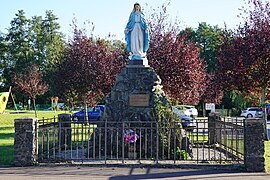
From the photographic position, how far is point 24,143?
36.1 feet

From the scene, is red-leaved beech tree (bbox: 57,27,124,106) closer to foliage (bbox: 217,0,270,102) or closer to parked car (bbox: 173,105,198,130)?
parked car (bbox: 173,105,198,130)

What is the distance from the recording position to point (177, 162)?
11195 millimetres

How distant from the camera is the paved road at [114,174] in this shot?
31.3 feet

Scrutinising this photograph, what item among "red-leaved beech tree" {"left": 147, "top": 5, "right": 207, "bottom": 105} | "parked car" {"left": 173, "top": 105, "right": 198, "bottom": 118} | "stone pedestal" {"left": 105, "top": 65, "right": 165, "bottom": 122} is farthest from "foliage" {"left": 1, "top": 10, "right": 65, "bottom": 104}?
"stone pedestal" {"left": 105, "top": 65, "right": 165, "bottom": 122}

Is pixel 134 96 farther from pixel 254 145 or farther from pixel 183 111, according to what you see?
pixel 254 145

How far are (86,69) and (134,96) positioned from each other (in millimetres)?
12991

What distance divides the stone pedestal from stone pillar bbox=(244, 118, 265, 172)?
329cm

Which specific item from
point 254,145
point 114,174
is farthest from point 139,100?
point 254,145

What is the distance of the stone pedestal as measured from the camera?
13.1 m

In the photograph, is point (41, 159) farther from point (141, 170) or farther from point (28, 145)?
point (141, 170)

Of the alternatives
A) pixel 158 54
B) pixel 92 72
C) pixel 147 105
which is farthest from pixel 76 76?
pixel 147 105

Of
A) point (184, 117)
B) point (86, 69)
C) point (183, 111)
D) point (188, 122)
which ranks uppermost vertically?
point (86, 69)

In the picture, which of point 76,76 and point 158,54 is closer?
point 158,54

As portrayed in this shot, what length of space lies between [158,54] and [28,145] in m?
11.7
